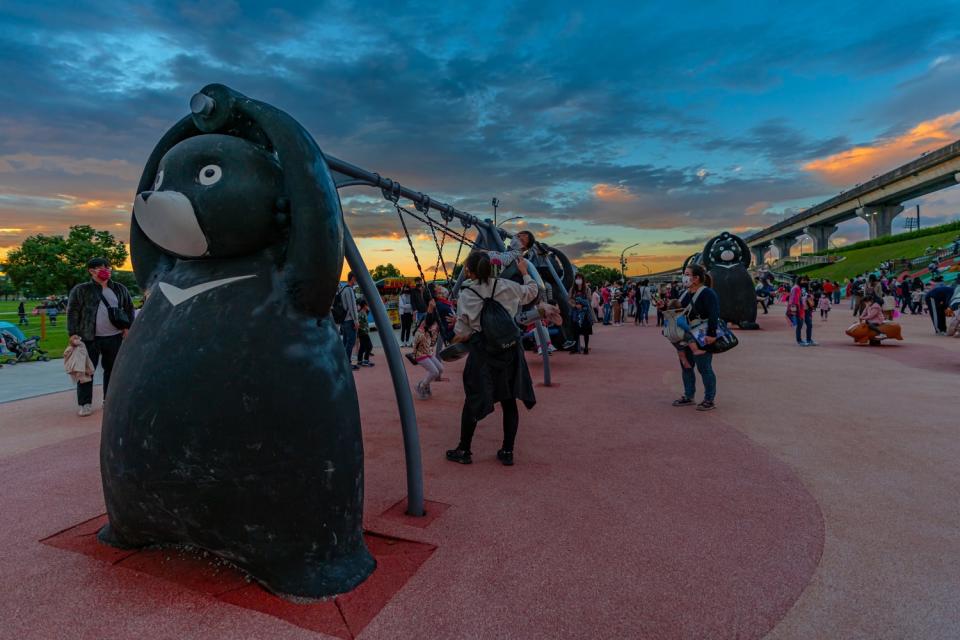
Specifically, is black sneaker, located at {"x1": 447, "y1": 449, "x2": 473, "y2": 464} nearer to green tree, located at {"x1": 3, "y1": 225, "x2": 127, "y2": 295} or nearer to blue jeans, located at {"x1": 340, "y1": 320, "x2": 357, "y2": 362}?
blue jeans, located at {"x1": 340, "y1": 320, "x2": 357, "y2": 362}

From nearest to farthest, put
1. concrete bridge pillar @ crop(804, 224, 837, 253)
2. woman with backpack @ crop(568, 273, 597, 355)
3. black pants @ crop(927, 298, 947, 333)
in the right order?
1. woman with backpack @ crop(568, 273, 597, 355)
2. black pants @ crop(927, 298, 947, 333)
3. concrete bridge pillar @ crop(804, 224, 837, 253)

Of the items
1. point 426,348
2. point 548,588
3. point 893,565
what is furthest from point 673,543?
point 426,348

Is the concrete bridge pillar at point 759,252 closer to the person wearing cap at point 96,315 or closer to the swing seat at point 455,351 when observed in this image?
the swing seat at point 455,351

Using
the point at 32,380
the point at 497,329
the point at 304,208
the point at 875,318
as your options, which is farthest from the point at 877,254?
the point at 32,380

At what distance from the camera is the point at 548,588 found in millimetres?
2482

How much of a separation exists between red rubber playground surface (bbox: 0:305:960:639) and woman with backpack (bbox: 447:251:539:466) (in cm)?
36

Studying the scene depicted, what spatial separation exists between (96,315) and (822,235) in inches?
3069

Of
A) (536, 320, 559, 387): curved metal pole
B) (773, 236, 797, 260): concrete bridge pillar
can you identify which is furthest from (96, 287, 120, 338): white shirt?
(773, 236, 797, 260): concrete bridge pillar

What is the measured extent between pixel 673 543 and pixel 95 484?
3.97m

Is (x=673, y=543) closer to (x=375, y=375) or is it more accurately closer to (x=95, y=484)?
(x=95, y=484)

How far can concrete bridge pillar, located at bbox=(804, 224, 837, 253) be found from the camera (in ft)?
218

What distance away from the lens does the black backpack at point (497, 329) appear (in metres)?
4.07

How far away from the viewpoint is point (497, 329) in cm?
408

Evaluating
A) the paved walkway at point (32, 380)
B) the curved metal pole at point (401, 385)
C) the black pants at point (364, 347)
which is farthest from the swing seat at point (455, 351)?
the paved walkway at point (32, 380)
